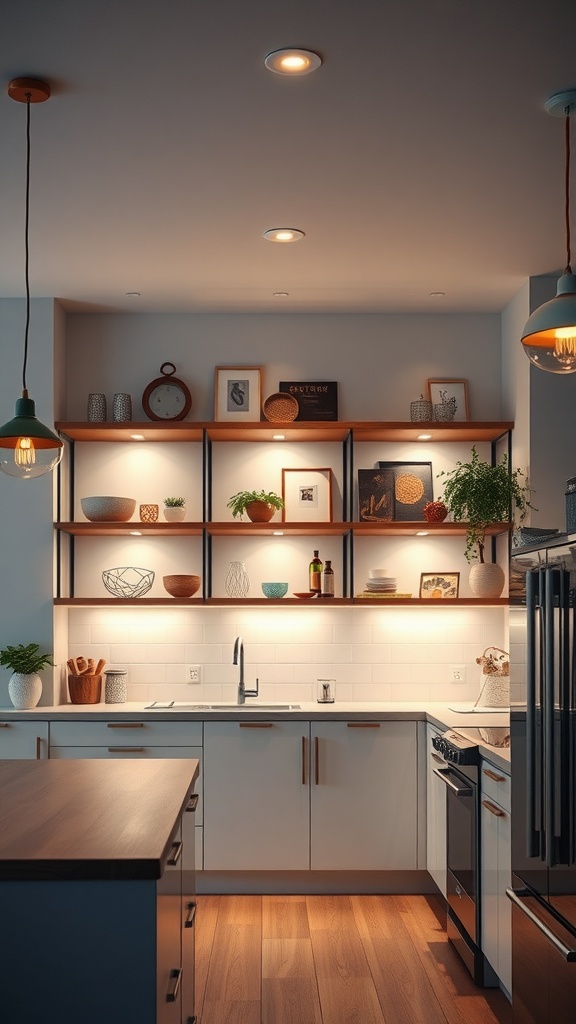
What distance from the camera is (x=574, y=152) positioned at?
3578 millimetres

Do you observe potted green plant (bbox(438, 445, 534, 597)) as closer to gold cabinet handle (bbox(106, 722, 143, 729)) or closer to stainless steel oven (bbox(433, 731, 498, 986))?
stainless steel oven (bbox(433, 731, 498, 986))

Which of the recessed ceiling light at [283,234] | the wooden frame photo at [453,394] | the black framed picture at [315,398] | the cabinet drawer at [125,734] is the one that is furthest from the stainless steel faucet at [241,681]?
the recessed ceiling light at [283,234]

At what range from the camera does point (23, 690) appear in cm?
514

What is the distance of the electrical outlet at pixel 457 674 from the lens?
5.65m

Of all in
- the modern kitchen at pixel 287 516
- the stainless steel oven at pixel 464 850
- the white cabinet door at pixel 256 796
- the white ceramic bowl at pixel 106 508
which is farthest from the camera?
the white ceramic bowl at pixel 106 508

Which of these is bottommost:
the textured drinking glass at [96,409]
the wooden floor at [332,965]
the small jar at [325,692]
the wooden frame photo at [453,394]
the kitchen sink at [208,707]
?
the wooden floor at [332,965]

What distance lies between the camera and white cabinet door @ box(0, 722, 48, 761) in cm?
505

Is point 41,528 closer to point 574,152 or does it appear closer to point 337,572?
point 337,572

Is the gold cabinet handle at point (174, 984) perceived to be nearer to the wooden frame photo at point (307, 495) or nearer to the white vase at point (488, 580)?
the white vase at point (488, 580)

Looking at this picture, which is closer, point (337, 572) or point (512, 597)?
point (512, 597)

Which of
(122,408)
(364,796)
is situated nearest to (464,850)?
(364,796)

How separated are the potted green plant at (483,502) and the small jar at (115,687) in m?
1.97

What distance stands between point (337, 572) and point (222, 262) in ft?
6.17

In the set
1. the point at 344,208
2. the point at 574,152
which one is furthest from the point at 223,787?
the point at 574,152
